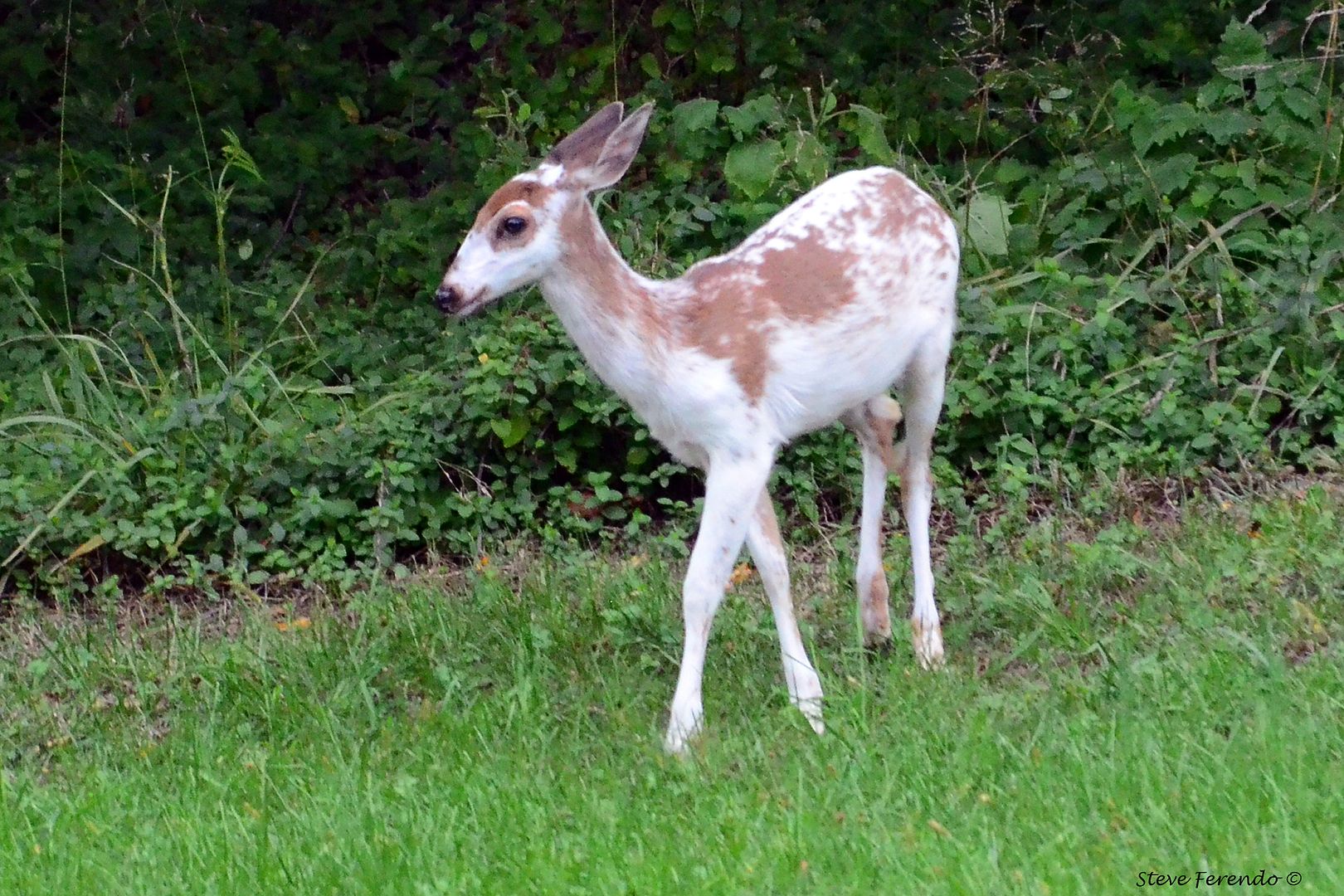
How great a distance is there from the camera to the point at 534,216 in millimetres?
5172

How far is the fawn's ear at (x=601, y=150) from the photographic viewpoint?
528cm

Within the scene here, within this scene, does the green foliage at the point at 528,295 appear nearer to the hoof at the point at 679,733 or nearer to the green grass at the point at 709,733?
the green grass at the point at 709,733

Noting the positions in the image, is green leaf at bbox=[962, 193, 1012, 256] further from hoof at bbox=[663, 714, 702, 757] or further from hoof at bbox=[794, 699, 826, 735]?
hoof at bbox=[663, 714, 702, 757]

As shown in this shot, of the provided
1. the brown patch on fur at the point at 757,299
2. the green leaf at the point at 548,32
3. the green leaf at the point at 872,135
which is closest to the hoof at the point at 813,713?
the brown patch on fur at the point at 757,299

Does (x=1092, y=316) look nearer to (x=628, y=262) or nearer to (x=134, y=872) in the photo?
(x=628, y=262)

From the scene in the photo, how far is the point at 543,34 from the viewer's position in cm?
995

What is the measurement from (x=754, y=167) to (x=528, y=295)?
3.96 feet

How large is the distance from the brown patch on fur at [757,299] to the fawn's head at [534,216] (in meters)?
0.45

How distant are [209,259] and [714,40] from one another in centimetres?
299

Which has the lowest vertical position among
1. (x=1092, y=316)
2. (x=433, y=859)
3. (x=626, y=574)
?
(x=1092, y=316)

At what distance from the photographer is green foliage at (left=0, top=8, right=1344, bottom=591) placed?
289 inches

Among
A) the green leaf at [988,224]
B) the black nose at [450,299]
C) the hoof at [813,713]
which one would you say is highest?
the black nose at [450,299]

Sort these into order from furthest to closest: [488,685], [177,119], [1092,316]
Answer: [177,119]
[1092,316]
[488,685]

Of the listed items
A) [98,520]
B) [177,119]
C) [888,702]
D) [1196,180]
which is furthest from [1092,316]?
[177,119]
